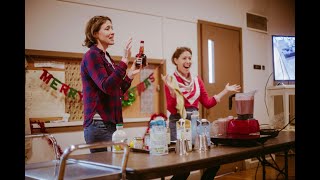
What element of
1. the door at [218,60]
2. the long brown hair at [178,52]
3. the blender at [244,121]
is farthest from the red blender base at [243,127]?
the door at [218,60]

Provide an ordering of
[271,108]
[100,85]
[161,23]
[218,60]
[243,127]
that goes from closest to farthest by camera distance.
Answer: [243,127] → [100,85] → [161,23] → [218,60] → [271,108]

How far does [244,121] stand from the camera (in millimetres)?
2598

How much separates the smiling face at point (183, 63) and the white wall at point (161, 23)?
4.3 inches

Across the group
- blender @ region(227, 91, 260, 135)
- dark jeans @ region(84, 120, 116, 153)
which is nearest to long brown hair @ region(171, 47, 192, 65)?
dark jeans @ region(84, 120, 116, 153)

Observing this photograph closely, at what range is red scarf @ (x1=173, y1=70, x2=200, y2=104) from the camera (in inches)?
177

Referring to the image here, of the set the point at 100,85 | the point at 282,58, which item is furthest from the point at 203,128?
the point at 282,58

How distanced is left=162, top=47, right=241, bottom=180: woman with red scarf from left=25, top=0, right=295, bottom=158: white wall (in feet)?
0.36

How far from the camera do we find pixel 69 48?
354 cm

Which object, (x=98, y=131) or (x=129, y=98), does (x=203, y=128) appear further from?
(x=129, y=98)

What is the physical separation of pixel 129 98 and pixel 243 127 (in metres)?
1.70

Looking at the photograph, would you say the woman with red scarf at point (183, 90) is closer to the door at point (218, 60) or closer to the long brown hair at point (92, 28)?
the door at point (218, 60)

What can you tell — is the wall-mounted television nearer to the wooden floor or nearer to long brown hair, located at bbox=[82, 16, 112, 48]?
the wooden floor
